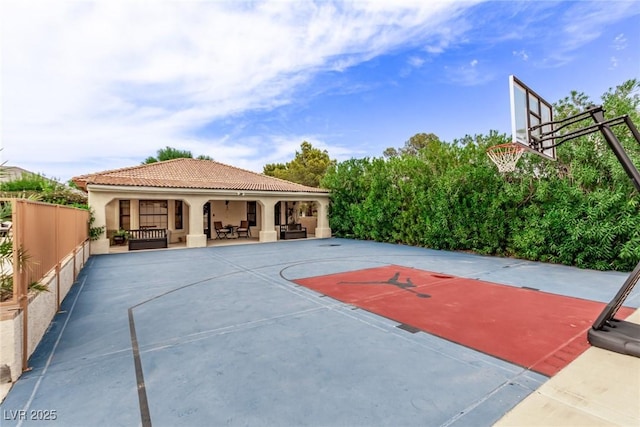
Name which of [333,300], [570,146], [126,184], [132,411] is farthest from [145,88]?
[570,146]

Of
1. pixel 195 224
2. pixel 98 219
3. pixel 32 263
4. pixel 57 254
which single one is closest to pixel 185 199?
pixel 195 224

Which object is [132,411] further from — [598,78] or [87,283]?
[598,78]

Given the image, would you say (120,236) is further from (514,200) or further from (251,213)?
(514,200)

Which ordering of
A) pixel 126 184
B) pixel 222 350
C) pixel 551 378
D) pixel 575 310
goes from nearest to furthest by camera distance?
pixel 551 378
pixel 222 350
pixel 575 310
pixel 126 184

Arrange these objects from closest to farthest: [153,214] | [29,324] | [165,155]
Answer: [29,324], [153,214], [165,155]

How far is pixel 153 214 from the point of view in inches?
691

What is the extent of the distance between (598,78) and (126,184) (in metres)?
20.9

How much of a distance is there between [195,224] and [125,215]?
15.0ft

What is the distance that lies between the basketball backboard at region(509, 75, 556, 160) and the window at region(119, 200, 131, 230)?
18.2 metres

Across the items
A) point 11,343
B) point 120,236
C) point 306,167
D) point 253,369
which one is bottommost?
point 253,369

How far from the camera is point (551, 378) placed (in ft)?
11.0

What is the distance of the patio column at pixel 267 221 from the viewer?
1852cm

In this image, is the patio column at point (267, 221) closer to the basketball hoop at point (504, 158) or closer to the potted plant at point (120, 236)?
the potted plant at point (120, 236)

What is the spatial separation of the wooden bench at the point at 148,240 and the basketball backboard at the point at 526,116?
15103 millimetres
